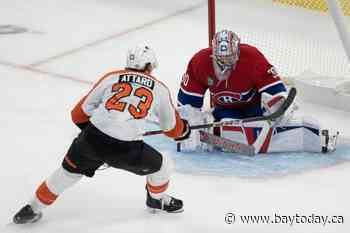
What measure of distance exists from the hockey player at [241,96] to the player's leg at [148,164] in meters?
0.59

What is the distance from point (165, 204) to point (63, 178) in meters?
0.39

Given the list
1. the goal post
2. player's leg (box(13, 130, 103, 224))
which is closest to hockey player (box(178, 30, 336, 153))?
the goal post

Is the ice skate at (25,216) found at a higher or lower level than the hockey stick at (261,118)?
lower

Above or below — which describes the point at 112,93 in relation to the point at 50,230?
above

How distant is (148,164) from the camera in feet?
10.3

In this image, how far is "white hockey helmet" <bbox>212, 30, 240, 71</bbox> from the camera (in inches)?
143

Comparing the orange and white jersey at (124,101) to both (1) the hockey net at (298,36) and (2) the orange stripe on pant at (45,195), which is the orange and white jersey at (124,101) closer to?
(2) the orange stripe on pant at (45,195)

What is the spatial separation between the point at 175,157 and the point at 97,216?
1.98ft

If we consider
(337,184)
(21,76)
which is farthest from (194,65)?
(21,76)

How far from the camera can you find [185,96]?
386cm

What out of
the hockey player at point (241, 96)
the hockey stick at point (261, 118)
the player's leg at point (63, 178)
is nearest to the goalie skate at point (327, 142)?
the hockey player at point (241, 96)

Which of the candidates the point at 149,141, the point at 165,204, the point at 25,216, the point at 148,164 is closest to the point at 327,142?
the point at 149,141

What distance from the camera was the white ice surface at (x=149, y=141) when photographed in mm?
3312

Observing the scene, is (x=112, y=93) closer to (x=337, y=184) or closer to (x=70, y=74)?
(x=337, y=184)
